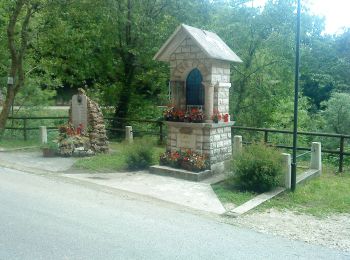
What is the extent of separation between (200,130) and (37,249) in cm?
588

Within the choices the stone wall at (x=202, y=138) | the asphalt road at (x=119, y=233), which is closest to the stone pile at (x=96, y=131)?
the stone wall at (x=202, y=138)

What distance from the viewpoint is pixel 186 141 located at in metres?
10.4

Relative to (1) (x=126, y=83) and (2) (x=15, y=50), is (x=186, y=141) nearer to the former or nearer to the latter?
(2) (x=15, y=50)

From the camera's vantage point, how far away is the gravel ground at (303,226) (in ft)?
18.9

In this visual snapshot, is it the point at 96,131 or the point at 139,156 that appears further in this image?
the point at 96,131

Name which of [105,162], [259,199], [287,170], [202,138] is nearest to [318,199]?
[287,170]

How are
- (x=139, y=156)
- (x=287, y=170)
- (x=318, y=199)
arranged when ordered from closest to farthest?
(x=318, y=199) → (x=287, y=170) → (x=139, y=156)

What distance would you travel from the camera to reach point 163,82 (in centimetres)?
1872

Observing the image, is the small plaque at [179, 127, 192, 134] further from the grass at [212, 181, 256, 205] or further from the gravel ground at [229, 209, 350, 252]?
the gravel ground at [229, 209, 350, 252]

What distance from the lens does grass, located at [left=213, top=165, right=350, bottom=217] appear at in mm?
7402

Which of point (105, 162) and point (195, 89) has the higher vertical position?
point (195, 89)

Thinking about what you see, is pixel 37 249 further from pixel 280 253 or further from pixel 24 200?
pixel 280 253

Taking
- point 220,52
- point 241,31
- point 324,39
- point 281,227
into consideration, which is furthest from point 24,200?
point 324,39

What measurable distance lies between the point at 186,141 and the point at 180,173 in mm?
959
